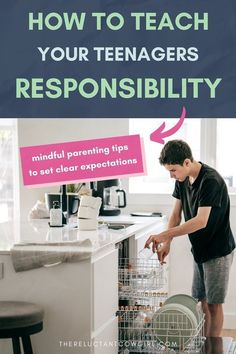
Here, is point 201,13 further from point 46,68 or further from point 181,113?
point 46,68

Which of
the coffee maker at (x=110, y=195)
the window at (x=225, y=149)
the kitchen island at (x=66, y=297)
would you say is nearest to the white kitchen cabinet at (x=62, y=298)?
the kitchen island at (x=66, y=297)

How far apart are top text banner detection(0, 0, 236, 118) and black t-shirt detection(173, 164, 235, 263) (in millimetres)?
673

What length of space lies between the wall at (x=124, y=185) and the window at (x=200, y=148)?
0.07m

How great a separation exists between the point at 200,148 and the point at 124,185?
0.51 m

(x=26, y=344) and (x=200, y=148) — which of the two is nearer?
(x=26, y=344)

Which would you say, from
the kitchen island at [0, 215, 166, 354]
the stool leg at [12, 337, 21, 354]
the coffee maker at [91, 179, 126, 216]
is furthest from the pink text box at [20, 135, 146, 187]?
the stool leg at [12, 337, 21, 354]

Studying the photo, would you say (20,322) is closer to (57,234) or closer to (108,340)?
(108,340)

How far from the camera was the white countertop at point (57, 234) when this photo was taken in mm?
2473

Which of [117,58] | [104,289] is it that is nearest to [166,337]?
[104,289]

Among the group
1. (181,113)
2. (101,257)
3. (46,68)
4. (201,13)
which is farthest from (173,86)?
(101,257)

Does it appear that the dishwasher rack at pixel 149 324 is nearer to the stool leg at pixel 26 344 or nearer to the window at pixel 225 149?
the stool leg at pixel 26 344

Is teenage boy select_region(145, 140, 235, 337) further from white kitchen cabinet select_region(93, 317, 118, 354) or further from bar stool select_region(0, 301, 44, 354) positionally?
bar stool select_region(0, 301, 44, 354)

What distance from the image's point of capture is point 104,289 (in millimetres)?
2414

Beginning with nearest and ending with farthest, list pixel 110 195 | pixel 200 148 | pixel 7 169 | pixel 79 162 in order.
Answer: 1. pixel 79 162
2. pixel 110 195
3. pixel 200 148
4. pixel 7 169
